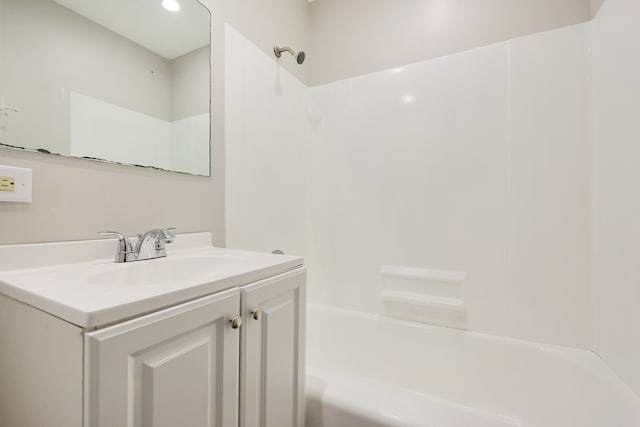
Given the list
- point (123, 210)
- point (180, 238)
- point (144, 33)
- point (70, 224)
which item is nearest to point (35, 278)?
point (70, 224)

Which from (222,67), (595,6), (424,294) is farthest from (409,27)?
(424,294)

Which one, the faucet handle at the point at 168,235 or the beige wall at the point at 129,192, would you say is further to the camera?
the faucet handle at the point at 168,235

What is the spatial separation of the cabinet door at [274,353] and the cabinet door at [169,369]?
0.13ft

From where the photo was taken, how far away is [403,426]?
2.63 feet

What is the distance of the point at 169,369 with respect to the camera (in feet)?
1.76

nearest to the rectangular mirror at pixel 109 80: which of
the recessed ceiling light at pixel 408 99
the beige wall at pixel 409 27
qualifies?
the beige wall at pixel 409 27

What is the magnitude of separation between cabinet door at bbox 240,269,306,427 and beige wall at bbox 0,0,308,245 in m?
0.56

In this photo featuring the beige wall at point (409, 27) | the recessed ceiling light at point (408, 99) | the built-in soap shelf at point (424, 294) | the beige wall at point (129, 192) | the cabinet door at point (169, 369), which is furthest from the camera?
the recessed ceiling light at point (408, 99)

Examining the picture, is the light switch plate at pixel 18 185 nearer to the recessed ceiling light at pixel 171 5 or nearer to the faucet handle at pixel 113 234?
the faucet handle at pixel 113 234

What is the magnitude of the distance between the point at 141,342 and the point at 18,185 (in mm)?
603

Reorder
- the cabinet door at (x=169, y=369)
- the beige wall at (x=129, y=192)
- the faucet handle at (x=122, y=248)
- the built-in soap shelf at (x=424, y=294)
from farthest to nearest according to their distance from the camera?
the built-in soap shelf at (x=424, y=294) < the faucet handle at (x=122, y=248) < the beige wall at (x=129, y=192) < the cabinet door at (x=169, y=369)

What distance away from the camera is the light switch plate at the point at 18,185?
0.71 m

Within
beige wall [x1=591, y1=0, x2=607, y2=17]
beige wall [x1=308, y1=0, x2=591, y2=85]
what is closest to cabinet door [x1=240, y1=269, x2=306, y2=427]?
beige wall [x1=308, y1=0, x2=591, y2=85]

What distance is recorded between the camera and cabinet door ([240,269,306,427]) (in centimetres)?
72
